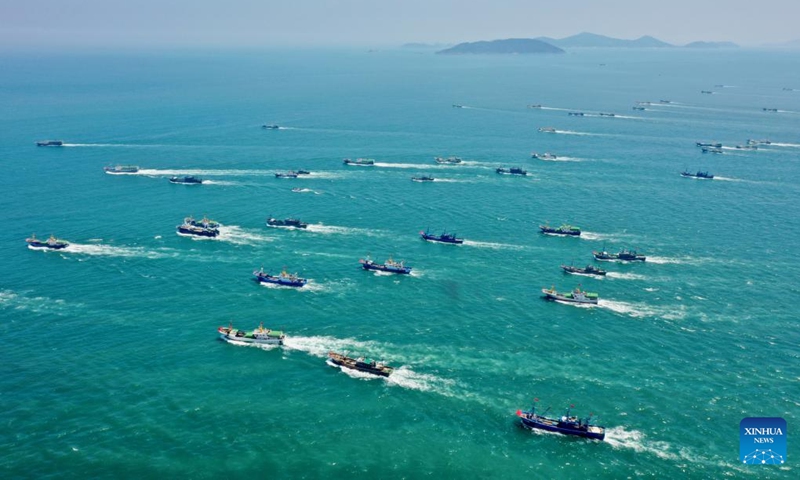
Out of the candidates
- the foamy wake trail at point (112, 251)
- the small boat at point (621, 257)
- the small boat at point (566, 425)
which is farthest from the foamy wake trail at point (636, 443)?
the foamy wake trail at point (112, 251)

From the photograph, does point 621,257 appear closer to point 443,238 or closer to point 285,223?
point 443,238

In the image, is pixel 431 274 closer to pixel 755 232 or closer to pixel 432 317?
pixel 432 317

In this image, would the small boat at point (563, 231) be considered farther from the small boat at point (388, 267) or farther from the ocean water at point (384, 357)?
the small boat at point (388, 267)

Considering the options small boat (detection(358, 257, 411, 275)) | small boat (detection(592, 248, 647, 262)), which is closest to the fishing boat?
small boat (detection(592, 248, 647, 262))

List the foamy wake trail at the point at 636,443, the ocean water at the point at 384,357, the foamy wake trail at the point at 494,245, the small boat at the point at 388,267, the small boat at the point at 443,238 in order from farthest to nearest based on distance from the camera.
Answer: the small boat at the point at 443,238 → the foamy wake trail at the point at 494,245 → the small boat at the point at 388,267 → the foamy wake trail at the point at 636,443 → the ocean water at the point at 384,357

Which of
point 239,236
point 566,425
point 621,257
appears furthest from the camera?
point 239,236

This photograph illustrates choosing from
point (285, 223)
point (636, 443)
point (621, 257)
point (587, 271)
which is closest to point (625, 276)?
point (621, 257)
